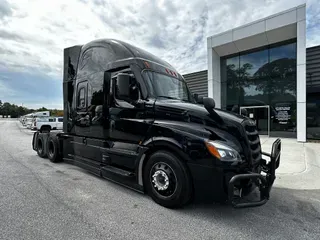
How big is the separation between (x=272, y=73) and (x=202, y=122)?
1218 cm

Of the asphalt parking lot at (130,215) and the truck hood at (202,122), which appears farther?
the truck hood at (202,122)

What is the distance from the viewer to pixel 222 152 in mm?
2582

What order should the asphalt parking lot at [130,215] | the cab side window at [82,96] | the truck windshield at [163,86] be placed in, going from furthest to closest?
the cab side window at [82,96]
the truck windshield at [163,86]
the asphalt parking lot at [130,215]

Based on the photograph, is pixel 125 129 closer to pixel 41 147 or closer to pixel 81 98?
pixel 81 98

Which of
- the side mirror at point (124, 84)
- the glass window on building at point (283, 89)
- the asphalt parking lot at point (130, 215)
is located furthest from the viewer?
the glass window on building at point (283, 89)

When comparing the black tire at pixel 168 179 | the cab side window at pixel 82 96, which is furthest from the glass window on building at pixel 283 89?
the cab side window at pixel 82 96

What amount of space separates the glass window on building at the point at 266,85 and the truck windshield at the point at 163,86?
26.2 feet

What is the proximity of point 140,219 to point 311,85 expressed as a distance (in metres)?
12.9

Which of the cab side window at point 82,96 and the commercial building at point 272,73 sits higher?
the commercial building at point 272,73

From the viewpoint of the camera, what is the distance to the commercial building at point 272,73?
10.4m

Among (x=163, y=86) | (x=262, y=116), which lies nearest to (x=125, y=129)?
(x=163, y=86)

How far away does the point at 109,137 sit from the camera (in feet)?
13.5

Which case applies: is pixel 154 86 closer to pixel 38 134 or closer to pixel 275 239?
pixel 275 239

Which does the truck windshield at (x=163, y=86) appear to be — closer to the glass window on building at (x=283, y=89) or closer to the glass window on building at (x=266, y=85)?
the glass window on building at (x=266, y=85)
